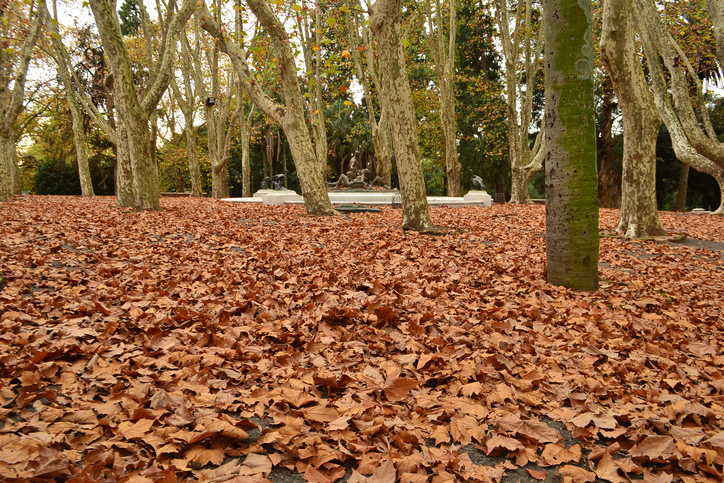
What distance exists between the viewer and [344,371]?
2.53 m

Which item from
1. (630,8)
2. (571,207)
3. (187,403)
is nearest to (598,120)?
(630,8)

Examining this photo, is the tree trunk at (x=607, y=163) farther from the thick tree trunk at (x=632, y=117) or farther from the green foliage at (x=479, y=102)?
the thick tree trunk at (x=632, y=117)

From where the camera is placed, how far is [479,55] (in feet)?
91.7

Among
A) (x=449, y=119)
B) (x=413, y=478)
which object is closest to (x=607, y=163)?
(x=449, y=119)

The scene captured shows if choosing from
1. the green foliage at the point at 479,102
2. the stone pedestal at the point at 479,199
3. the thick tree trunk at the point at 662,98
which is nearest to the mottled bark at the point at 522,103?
the stone pedestal at the point at 479,199

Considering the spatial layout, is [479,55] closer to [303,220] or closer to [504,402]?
[303,220]

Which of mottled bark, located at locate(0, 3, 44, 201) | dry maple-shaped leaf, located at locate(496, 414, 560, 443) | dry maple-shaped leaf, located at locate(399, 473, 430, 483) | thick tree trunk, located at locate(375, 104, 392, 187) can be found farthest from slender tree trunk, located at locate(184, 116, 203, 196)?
dry maple-shaped leaf, located at locate(399, 473, 430, 483)

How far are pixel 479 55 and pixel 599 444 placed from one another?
29729mm

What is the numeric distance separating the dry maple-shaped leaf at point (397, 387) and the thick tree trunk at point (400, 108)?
5424 millimetres

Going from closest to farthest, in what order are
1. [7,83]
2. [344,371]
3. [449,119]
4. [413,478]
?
[413,478], [344,371], [7,83], [449,119]

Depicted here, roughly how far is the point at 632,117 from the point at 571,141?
432 centimetres

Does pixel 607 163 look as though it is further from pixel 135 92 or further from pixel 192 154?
pixel 135 92

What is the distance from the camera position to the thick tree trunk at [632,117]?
703 centimetres

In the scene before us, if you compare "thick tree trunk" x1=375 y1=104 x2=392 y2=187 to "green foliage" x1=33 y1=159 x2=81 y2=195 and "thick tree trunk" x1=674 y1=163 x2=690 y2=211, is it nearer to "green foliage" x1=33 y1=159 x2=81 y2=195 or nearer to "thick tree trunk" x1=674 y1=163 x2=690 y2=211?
"thick tree trunk" x1=674 y1=163 x2=690 y2=211
